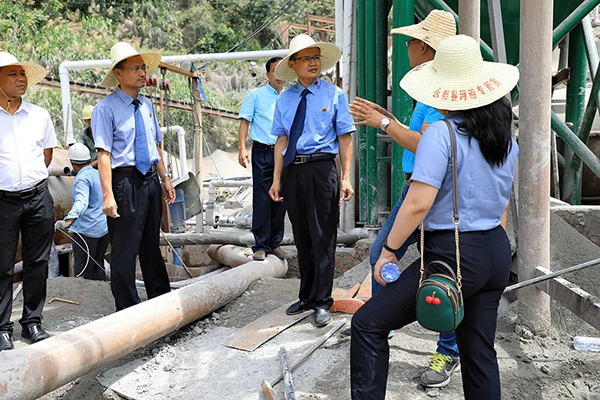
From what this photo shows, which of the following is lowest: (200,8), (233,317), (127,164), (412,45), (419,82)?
(233,317)

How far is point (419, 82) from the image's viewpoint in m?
2.75

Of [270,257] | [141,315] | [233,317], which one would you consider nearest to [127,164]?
[141,315]

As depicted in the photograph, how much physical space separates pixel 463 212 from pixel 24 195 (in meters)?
3.29

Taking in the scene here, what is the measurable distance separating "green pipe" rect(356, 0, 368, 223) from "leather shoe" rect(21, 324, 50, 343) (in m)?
4.00

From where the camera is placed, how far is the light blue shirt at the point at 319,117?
4.34 metres

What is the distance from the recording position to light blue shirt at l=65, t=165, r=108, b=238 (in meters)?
6.52

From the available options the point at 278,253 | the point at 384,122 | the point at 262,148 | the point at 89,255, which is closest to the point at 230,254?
the point at 278,253

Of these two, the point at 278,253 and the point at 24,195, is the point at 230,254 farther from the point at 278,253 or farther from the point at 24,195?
the point at 24,195

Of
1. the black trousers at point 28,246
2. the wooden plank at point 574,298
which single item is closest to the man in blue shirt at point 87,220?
the black trousers at point 28,246

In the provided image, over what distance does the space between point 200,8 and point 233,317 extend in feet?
101

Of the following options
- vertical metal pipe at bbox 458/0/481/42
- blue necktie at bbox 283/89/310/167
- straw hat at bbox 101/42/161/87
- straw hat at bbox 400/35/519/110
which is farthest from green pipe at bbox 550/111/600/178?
straw hat at bbox 101/42/161/87

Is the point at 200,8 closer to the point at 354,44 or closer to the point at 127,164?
the point at 354,44

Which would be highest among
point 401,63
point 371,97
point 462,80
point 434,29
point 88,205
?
point 401,63

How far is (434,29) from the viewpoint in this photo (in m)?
3.51
